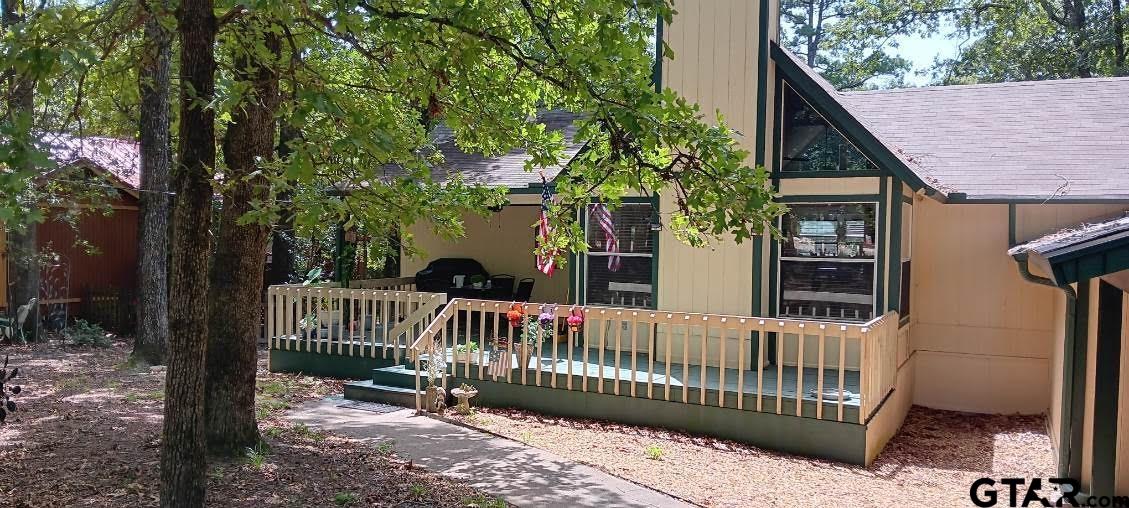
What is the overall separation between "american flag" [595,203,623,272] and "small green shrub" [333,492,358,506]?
5.44 metres

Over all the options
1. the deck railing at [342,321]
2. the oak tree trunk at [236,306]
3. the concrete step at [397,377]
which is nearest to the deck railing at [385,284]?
the deck railing at [342,321]

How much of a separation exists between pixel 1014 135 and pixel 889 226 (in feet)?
11.4

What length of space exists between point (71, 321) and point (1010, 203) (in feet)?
53.5

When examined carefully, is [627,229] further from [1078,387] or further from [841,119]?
[1078,387]

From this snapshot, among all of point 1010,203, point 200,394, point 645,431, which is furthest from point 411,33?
point 1010,203

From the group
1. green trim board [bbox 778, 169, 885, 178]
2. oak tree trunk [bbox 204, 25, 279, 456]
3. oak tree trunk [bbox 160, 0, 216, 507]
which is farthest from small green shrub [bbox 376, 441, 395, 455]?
green trim board [bbox 778, 169, 885, 178]

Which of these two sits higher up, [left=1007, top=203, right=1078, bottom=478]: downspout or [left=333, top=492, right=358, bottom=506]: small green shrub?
[left=1007, top=203, right=1078, bottom=478]: downspout

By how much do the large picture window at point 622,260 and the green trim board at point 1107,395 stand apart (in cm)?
567

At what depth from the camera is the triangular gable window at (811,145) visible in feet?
32.4

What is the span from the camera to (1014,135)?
11617 mm

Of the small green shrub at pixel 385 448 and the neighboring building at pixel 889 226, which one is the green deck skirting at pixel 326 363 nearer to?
the neighboring building at pixel 889 226

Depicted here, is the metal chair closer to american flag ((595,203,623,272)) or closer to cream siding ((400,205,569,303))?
cream siding ((400,205,569,303))

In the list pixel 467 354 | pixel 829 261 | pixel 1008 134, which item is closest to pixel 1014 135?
pixel 1008 134

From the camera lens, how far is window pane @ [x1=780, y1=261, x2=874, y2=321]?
390 inches
